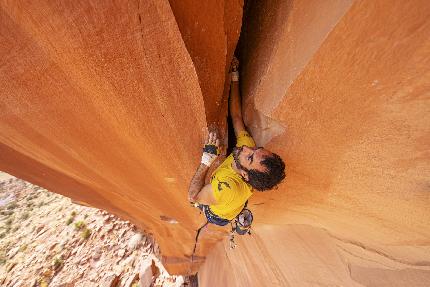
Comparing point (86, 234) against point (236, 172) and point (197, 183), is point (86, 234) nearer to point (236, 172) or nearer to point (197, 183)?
point (197, 183)

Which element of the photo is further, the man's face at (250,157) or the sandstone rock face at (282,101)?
the man's face at (250,157)

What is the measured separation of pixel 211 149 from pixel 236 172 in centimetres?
38

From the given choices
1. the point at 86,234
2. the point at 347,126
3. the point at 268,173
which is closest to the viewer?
the point at 347,126

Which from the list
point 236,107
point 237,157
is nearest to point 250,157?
point 237,157

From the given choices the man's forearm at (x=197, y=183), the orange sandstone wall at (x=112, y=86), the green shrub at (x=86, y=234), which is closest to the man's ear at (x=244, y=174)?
the man's forearm at (x=197, y=183)

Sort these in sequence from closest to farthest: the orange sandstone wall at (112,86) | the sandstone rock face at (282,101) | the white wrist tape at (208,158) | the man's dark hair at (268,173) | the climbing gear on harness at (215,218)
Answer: the sandstone rock face at (282,101) < the orange sandstone wall at (112,86) < the man's dark hair at (268,173) < the white wrist tape at (208,158) < the climbing gear on harness at (215,218)

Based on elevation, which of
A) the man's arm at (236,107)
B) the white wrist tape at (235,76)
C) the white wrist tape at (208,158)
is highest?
the white wrist tape at (235,76)

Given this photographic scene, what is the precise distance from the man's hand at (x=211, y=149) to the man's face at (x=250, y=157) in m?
0.37

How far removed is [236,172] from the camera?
10.5ft

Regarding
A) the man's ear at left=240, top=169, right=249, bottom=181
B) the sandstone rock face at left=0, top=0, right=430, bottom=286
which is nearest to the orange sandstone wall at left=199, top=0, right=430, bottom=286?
the sandstone rock face at left=0, top=0, right=430, bottom=286

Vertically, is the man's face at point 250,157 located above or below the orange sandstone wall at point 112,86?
below

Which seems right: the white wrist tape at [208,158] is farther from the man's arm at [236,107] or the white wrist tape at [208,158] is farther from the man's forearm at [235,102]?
the man's forearm at [235,102]

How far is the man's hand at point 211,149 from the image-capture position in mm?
3332

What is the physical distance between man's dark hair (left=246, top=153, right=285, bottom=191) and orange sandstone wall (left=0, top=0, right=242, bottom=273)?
0.83 m
